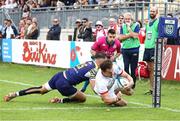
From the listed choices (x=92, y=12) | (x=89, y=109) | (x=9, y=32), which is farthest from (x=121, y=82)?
(x=9, y=32)

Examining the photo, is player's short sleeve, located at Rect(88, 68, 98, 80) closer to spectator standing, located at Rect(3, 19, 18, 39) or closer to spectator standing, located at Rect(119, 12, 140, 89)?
spectator standing, located at Rect(119, 12, 140, 89)

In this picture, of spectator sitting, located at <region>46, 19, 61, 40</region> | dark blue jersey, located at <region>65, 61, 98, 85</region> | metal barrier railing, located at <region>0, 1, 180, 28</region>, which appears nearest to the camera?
dark blue jersey, located at <region>65, 61, 98, 85</region>

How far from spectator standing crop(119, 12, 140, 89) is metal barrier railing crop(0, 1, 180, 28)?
21.8ft

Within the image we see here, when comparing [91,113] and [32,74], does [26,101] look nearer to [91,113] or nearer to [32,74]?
[91,113]

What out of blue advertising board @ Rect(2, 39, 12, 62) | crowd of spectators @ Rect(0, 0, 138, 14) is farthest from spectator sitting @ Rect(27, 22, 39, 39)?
crowd of spectators @ Rect(0, 0, 138, 14)

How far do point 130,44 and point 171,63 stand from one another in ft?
8.21

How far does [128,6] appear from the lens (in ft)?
81.9

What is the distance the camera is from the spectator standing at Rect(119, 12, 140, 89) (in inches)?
649

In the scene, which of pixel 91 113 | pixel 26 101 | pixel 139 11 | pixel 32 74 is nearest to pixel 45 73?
pixel 32 74

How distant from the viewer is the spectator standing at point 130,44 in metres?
16.5

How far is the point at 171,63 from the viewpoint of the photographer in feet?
61.4

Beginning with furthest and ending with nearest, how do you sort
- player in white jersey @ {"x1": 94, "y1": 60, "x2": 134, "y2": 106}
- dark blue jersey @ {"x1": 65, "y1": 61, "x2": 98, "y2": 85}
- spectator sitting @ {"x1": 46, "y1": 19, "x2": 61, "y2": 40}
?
spectator sitting @ {"x1": 46, "y1": 19, "x2": 61, "y2": 40}, dark blue jersey @ {"x1": 65, "y1": 61, "x2": 98, "y2": 85}, player in white jersey @ {"x1": 94, "y1": 60, "x2": 134, "y2": 106}

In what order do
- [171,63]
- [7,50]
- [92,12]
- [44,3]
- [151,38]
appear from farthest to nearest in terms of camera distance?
[44,3]
[7,50]
[92,12]
[171,63]
[151,38]

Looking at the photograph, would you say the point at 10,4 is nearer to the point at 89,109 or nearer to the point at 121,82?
the point at 121,82
